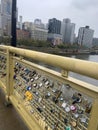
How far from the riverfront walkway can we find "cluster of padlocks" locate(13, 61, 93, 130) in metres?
0.20

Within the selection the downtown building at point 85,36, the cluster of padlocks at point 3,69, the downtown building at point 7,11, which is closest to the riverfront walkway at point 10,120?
the cluster of padlocks at point 3,69

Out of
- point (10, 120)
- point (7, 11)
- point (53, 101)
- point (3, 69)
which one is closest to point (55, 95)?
point (53, 101)

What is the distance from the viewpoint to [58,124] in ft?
2.91

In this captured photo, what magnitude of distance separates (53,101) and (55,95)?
53 mm

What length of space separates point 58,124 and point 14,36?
2.18m

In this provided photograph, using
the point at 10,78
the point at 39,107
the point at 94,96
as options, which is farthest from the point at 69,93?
the point at 10,78

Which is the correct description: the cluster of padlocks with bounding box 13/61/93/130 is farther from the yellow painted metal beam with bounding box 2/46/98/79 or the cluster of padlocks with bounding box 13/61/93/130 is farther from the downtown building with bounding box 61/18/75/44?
the downtown building with bounding box 61/18/75/44

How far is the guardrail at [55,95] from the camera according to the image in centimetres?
59

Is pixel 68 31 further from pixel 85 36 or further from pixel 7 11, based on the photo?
pixel 7 11

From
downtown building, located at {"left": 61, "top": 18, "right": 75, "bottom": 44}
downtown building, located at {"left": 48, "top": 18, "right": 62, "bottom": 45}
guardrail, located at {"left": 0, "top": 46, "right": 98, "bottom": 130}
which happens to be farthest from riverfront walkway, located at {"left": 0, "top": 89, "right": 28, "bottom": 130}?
downtown building, located at {"left": 61, "top": 18, "right": 75, "bottom": 44}

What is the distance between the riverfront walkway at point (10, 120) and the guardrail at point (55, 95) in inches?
5.7

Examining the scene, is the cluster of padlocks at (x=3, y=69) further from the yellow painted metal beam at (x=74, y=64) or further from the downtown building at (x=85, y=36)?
the downtown building at (x=85, y=36)

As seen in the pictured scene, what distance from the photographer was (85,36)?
53.1 meters

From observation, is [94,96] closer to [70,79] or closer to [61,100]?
[70,79]
